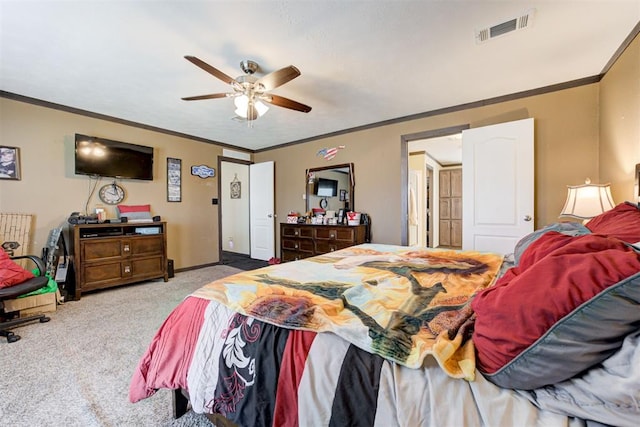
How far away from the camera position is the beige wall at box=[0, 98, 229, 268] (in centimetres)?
318

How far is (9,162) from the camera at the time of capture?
311 cm

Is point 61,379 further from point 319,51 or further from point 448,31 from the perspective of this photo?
point 448,31

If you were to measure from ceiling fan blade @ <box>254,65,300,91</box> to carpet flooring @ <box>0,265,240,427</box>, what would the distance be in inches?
93.0

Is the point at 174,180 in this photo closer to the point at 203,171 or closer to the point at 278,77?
the point at 203,171

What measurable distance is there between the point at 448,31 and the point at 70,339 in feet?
13.2

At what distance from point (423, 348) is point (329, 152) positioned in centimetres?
421

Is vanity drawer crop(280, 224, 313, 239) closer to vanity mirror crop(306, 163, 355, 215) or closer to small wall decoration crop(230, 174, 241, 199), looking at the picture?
vanity mirror crop(306, 163, 355, 215)

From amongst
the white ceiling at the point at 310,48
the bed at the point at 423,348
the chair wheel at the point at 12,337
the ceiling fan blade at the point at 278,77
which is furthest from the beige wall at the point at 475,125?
the chair wheel at the point at 12,337

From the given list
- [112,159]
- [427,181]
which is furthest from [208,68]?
[427,181]

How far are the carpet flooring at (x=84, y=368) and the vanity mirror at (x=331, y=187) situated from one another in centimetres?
281

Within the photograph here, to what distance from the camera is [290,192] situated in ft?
17.4

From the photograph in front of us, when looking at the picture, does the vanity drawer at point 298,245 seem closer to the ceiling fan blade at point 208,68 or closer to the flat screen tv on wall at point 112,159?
the flat screen tv on wall at point 112,159

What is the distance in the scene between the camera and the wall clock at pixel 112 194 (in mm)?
3809

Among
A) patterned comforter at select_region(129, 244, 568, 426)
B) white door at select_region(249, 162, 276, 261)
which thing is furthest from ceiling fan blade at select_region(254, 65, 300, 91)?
white door at select_region(249, 162, 276, 261)
